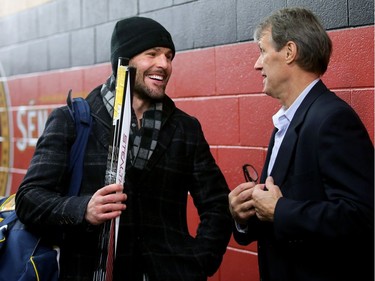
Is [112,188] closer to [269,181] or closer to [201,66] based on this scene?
[269,181]

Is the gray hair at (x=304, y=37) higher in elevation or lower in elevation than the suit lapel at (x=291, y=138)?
higher

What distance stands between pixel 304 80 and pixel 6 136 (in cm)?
418

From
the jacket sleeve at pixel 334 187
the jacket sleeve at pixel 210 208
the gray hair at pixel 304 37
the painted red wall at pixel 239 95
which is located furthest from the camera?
the painted red wall at pixel 239 95

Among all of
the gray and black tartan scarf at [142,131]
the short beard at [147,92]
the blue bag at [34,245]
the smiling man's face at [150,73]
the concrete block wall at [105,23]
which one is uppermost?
the concrete block wall at [105,23]

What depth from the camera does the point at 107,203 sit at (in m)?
2.26

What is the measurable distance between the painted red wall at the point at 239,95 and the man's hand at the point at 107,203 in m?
1.21

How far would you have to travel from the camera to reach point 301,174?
220cm

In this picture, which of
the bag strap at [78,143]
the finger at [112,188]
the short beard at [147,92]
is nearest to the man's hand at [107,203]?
the finger at [112,188]

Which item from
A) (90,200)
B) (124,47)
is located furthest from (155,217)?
(124,47)

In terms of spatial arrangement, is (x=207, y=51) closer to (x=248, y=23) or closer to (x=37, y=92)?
(x=248, y=23)

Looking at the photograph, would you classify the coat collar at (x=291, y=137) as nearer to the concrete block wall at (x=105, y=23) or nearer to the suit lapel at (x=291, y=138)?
the suit lapel at (x=291, y=138)

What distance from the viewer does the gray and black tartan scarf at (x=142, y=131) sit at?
2.57m

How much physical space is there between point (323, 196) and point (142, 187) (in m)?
0.76

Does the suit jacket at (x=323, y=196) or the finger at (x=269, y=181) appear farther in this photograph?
the finger at (x=269, y=181)
